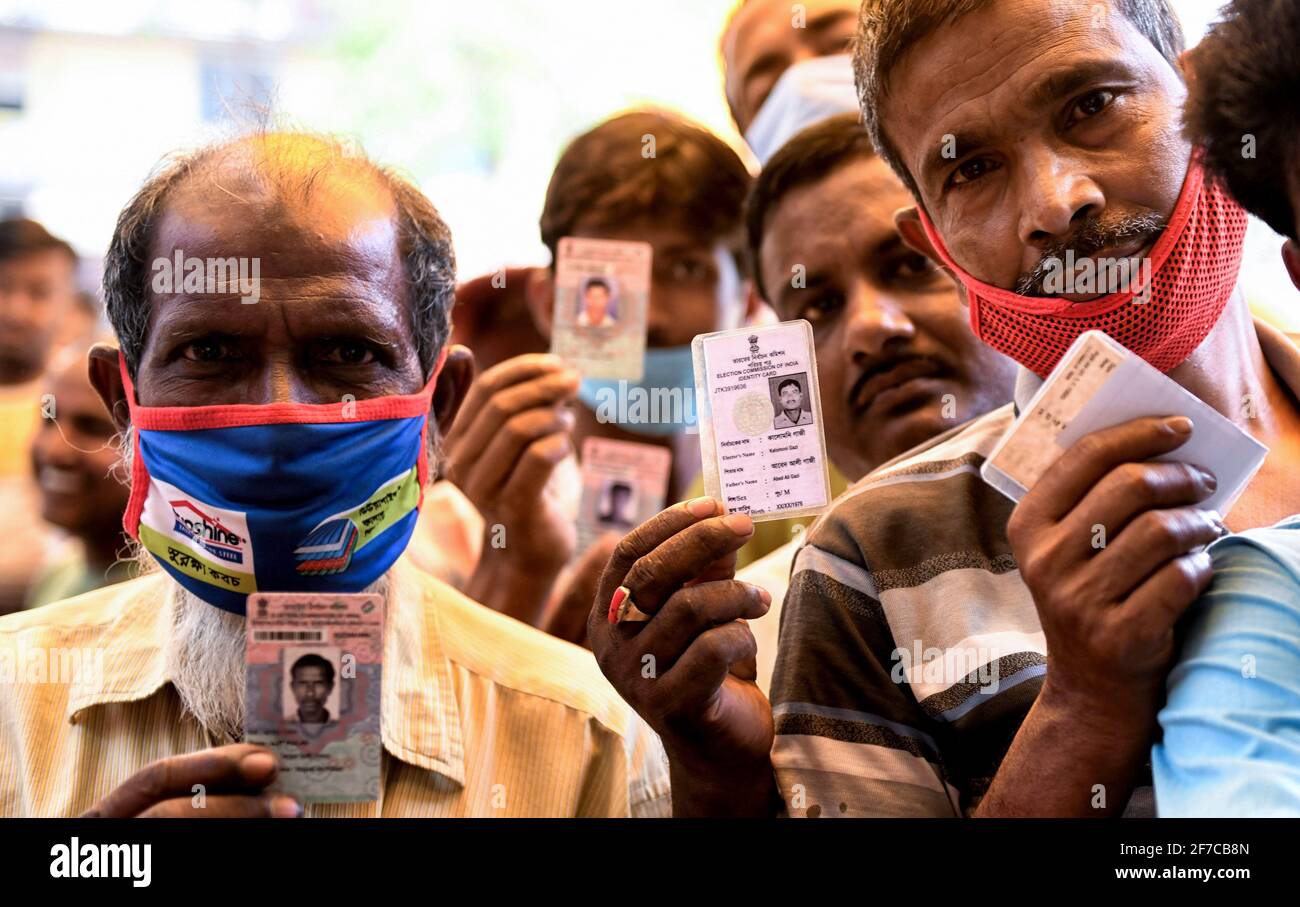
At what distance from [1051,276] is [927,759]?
2.30 ft

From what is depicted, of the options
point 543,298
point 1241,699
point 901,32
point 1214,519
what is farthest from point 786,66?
point 1241,699

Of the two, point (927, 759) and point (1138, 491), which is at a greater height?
point (1138, 491)

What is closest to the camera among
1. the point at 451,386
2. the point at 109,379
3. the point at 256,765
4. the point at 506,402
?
the point at 256,765

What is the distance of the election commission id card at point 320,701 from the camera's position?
1.68m

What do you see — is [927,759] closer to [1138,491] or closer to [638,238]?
[1138,491]

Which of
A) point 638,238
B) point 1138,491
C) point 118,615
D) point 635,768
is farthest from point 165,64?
point 1138,491

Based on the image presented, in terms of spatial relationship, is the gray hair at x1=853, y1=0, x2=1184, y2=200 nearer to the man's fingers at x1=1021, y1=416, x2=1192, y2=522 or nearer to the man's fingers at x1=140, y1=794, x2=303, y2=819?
the man's fingers at x1=1021, y1=416, x2=1192, y2=522

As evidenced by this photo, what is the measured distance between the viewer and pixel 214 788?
1657mm

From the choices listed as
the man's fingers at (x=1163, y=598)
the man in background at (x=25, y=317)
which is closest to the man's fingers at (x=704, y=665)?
Answer: the man's fingers at (x=1163, y=598)

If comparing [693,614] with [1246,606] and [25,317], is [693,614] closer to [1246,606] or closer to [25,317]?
[1246,606]

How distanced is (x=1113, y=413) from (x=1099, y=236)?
16.6 inches

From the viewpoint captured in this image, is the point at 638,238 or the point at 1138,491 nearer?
the point at 1138,491

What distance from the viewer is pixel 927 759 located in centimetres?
198

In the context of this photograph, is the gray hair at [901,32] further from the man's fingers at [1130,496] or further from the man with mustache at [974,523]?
the man's fingers at [1130,496]
